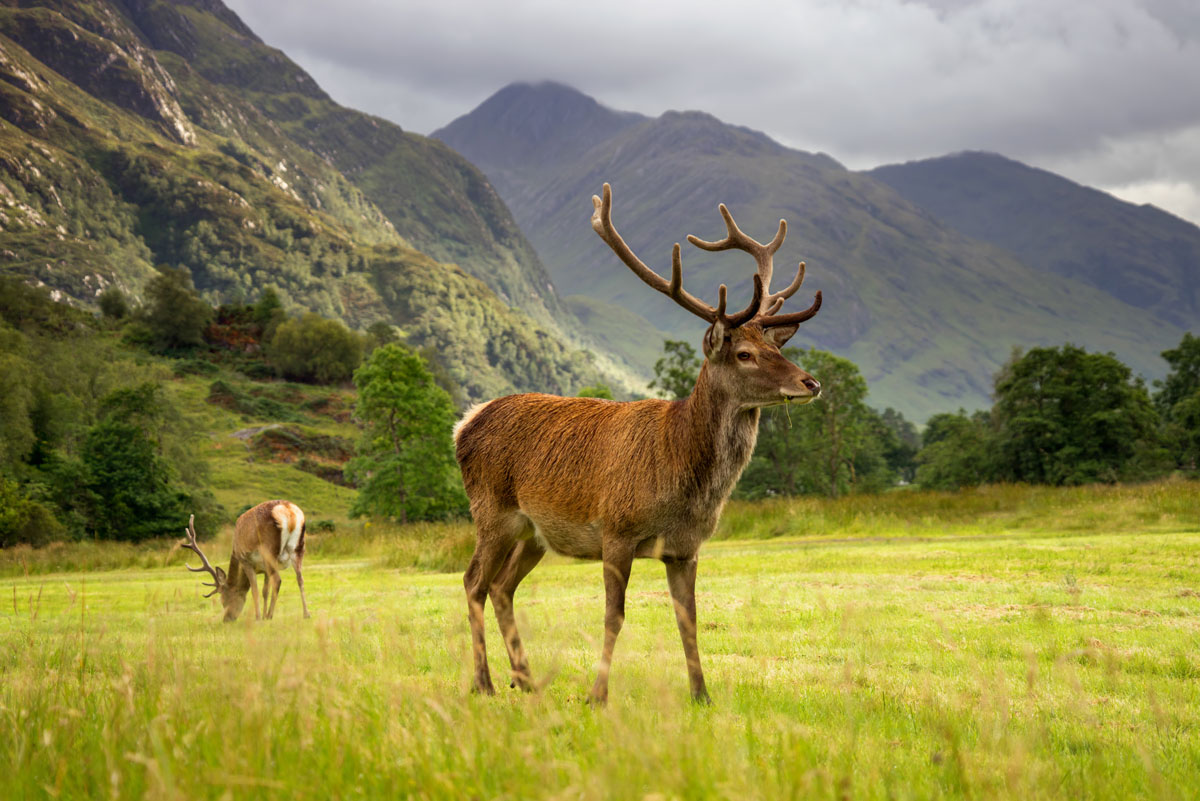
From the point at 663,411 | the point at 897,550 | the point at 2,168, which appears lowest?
the point at 897,550

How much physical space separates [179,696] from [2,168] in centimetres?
20334

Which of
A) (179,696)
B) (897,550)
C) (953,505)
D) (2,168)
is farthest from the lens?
(2,168)

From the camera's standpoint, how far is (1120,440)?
47625 mm

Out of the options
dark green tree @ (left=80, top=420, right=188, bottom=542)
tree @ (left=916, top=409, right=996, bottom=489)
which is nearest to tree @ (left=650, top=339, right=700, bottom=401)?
tree @ (left=916, top=409, right=996, bottom=489)

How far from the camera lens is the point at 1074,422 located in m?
49.8

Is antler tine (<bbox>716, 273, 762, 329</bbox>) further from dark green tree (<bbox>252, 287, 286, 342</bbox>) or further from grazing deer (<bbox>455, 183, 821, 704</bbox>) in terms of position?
dark green tree (<bbox>252, 287, 286, 342</bbox>)

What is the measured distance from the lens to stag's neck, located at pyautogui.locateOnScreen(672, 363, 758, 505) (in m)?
5.99

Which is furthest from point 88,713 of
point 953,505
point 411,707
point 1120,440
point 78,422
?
point 1120,440

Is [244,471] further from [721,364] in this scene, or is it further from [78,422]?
[721,364]

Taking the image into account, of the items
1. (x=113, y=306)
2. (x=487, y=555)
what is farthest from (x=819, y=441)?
(x=113, y=306)

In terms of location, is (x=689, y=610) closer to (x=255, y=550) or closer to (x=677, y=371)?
(x=255, y=550)

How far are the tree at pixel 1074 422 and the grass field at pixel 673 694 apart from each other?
37.3 meters

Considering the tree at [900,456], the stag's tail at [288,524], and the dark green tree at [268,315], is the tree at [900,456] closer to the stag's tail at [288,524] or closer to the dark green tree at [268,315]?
the dark green tree at [268,315]

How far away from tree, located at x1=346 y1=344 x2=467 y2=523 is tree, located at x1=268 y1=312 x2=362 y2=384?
46.8 m
